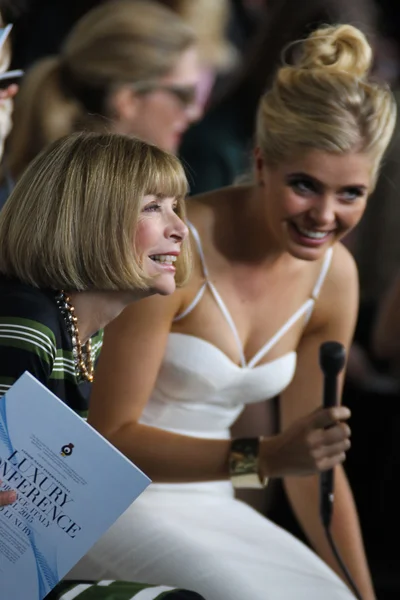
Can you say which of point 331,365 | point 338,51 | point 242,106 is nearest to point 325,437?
point 331,365

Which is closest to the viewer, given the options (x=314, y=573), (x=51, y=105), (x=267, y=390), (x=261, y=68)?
(x=314, y=573)

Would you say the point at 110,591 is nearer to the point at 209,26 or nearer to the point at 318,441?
the point at 318,441

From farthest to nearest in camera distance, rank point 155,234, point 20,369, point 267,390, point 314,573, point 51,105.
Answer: point 51,105, point 267,390, point 314,573, point 155,234, point 20,369

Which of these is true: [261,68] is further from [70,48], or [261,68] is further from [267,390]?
[267,390]

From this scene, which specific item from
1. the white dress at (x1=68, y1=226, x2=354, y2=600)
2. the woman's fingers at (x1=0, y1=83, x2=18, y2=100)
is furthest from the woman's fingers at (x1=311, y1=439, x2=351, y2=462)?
the woman's fingers at (x1=0, y1=83, x2=18, y2=100)

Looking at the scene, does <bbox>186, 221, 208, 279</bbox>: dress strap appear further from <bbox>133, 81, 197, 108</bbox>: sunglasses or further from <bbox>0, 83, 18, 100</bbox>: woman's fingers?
<bbox>133, 81, 197, 108</bbox>: sunglasses

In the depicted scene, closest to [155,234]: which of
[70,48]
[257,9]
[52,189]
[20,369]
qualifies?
[52,189]

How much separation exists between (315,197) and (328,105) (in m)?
0.16

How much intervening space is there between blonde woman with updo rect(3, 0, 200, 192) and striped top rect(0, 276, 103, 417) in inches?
47.4

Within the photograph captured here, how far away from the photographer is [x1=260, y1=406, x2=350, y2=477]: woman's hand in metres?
1.63

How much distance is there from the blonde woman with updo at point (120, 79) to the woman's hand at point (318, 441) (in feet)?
3.82

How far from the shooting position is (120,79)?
2791 millimetres

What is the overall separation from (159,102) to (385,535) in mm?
1350

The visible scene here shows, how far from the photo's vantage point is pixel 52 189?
1370 millimetres
